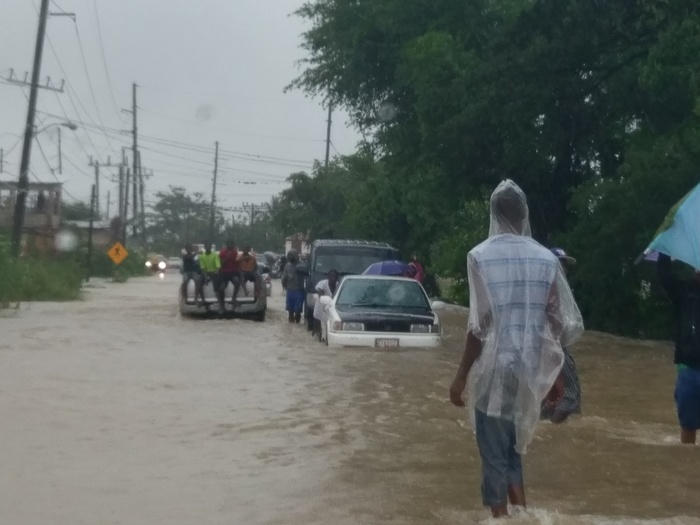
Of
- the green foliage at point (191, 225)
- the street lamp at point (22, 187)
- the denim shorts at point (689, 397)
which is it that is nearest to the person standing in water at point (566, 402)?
the denim shorts at point (689, 397)

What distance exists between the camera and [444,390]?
49.8 feet

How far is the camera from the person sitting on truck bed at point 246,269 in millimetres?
28230

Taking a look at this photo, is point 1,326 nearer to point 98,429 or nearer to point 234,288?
point 234,288

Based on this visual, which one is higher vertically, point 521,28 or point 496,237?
point 521,28

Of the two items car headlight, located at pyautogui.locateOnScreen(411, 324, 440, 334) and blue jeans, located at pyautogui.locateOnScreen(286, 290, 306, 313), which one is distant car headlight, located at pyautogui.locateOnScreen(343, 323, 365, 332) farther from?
blue jeans, located at pyautogui.locateOnScreen(286, 290, 306, 313)

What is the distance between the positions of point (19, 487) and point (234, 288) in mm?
19503

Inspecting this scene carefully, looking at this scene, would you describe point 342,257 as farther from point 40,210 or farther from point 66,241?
point 40,210

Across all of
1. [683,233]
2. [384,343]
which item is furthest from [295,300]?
[683,233]

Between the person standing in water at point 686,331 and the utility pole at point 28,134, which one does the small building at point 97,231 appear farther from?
the person standing in water at point 686,331

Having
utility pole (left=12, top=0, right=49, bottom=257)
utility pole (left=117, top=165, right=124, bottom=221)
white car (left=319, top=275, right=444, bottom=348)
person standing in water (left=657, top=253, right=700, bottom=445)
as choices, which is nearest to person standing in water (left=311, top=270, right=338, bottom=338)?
white car (left=319, top=275, right=444, bottom=348)

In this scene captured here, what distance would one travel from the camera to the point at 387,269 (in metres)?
24.9

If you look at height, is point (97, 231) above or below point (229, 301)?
above

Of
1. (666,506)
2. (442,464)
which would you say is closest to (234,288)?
(442,464)

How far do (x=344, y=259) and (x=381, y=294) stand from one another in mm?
7326
